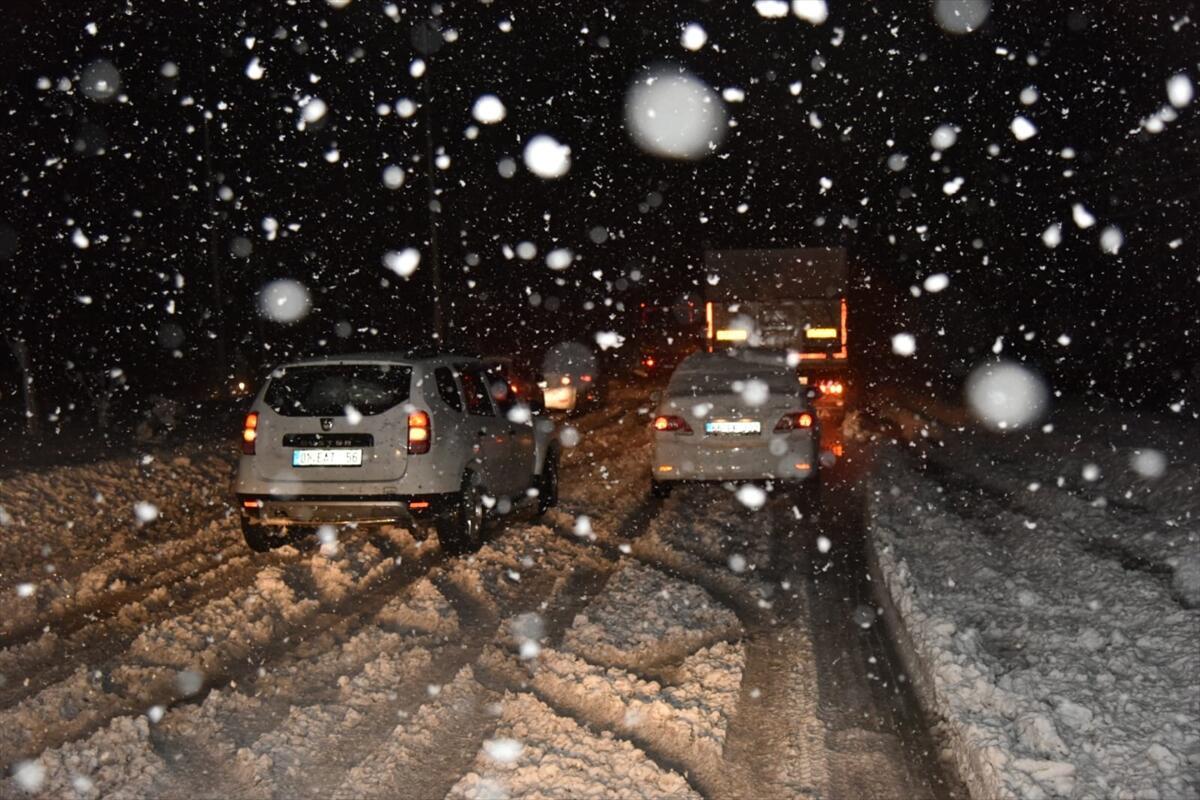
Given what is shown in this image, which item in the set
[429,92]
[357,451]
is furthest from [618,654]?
[429,92]

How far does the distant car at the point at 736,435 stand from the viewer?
36.9ft

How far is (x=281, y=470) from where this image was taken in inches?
339

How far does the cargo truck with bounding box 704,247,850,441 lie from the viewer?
69.2ft

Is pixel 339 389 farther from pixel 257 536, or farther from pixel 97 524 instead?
pixel 97 524

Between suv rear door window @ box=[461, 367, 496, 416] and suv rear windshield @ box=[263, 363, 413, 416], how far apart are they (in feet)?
2.99

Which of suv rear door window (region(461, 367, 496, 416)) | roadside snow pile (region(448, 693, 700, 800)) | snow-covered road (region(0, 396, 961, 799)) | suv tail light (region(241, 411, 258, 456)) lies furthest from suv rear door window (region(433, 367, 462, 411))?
roadside snow pile (region(448, 693, 700, 800))

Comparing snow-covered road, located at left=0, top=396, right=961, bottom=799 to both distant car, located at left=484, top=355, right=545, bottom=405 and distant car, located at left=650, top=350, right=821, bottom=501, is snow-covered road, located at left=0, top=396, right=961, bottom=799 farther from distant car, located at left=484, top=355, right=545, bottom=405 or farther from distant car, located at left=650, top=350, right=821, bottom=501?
distant car, located at left=484, top=355, right=545, bottom=405

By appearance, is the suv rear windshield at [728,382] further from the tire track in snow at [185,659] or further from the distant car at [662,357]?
the distant car at [662,357]

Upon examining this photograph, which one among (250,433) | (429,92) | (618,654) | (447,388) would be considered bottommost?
(618,654)

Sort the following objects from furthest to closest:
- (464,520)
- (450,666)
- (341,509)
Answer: (464,520), (341,509), (450,666)

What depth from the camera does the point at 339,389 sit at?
8.72m

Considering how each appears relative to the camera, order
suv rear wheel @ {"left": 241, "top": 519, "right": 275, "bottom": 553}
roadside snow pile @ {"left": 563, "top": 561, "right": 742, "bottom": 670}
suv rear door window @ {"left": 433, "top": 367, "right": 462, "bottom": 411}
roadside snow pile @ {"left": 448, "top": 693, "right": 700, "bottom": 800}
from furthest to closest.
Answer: suv rear door window @ {"left": 433, "top": 367, "right": 462, "bottom": 411}
suv rear wheel @ {"left": 241, "top": 519, "right": 275, "bottom": 553}
roadside snow pile @ {"left": 563, "top": 561, "right": 742, "bottom": 670}
roadside snow pile @ {"left": 448, "top": 693, "right": 700, "bottom": 800}

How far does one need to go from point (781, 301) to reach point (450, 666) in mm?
16252

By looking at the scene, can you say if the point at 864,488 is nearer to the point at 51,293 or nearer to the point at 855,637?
the point at 855,637
